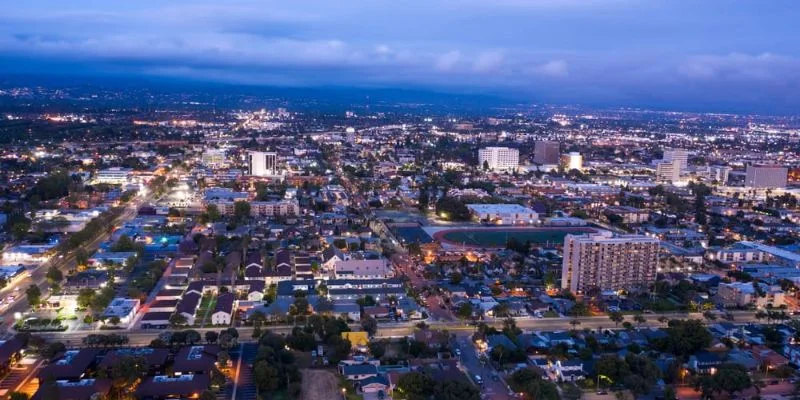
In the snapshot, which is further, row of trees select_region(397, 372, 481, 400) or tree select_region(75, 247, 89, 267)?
tree select_region(75, 247, 89, 267)

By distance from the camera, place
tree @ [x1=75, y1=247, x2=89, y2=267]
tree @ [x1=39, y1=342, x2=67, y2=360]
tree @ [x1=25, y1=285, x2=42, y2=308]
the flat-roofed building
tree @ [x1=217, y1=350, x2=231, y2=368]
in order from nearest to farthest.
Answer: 1. tree @ [x1=217, y1=350, x2=231, y2=368]
2. tree @ [x1=39, y1=342, x2=67, y2=360]
3. tree @ [x1=25, y1=285, x2=42, y2=308]
4. tree @ [x1=75, y1=247, x2=89, y2=267]
5. the flat-roofed building

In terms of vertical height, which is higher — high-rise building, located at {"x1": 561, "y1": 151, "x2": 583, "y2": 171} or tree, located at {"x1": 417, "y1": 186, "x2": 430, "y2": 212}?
high-rise building, located at {"x1": 561, "y1": 151, "x2": 583, "y2": 171}

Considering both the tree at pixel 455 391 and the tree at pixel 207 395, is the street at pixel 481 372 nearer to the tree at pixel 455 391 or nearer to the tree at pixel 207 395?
the tree at pixel 455 391

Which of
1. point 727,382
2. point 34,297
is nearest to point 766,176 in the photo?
point 727,382

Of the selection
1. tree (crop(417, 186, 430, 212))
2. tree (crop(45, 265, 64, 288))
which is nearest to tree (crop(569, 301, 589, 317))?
tree (crop(45, 265, 64, 288))

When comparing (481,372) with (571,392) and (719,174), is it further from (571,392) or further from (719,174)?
(719,174)

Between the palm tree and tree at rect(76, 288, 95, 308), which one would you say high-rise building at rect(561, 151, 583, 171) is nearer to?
the palm tree

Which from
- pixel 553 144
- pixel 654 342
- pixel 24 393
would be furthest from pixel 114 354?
pixel 553 144
